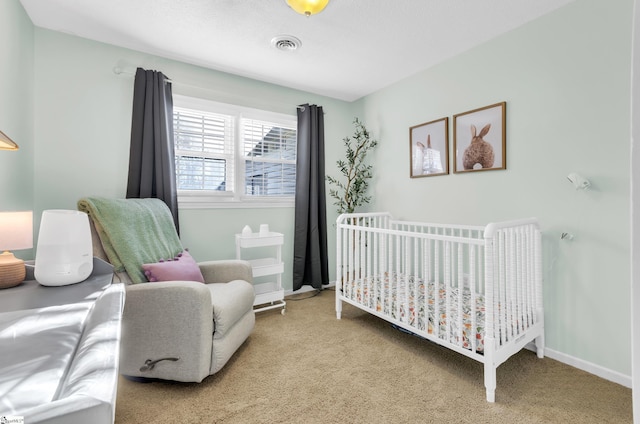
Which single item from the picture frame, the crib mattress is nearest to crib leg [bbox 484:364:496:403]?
the crib mattress

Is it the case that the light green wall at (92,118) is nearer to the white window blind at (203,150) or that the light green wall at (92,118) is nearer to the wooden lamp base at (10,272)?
the white window blind at (203,150)

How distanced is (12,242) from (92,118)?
141cm

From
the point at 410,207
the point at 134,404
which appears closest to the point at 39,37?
the point at 134,404

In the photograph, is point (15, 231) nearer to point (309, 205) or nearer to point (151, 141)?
point (151, 141)

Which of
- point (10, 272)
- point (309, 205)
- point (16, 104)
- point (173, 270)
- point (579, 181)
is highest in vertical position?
point (16, 104)

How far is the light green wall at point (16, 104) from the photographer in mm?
1665

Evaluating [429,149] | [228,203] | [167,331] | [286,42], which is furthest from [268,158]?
[167,331]

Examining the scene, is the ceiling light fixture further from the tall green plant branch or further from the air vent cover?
the tall green plant branch

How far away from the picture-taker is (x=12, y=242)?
4.23 ft

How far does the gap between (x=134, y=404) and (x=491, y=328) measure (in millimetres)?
1882

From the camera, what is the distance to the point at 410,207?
2967 mm

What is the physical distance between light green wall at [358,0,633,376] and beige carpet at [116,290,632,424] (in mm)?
372

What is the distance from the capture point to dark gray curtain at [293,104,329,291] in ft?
10.5

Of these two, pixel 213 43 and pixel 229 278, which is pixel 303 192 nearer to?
pixel 229 278
